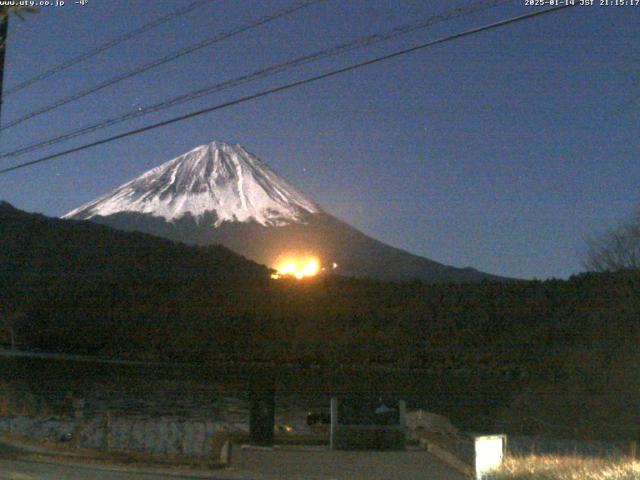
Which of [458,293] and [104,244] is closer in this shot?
[458,293]

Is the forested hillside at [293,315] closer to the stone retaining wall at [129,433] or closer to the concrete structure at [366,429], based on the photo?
the stone retaining wall at [129,433]

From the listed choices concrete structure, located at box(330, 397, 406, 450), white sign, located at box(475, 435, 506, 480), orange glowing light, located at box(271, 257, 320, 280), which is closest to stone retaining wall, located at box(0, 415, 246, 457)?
concrete structure, located at box(330, 397, 406, 450)

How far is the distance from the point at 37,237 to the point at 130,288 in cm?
966

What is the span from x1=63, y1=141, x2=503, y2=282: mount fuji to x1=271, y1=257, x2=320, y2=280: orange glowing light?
243cm

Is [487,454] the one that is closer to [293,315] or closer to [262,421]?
[262,421]

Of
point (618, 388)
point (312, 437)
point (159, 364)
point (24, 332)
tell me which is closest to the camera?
point (312, 437)

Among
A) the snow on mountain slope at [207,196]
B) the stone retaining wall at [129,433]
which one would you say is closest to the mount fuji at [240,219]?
the snow on mountain slope at [207,196]

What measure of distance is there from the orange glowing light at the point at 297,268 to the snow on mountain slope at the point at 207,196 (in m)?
6.35

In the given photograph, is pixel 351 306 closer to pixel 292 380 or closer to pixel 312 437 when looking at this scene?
pixel 292 380

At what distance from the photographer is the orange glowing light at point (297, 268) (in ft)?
199

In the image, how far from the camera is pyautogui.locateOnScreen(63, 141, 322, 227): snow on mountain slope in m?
86.9

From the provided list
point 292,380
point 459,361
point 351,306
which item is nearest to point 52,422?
point 292,380

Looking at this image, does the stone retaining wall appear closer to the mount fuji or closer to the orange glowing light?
the orange glowing light

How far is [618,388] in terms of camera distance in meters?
33.3
